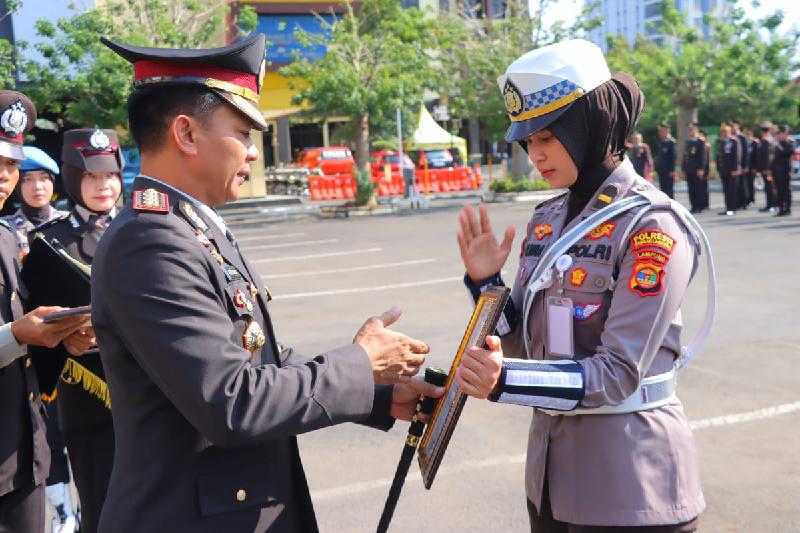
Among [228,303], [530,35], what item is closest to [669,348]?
[228,303]

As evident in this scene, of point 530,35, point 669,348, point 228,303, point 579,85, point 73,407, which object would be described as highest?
point 530,35

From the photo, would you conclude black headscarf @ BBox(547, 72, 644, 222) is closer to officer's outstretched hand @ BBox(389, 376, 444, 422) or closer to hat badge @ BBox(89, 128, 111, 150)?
officer's outstretched hand @ BBox(389, 376, 444, 422)

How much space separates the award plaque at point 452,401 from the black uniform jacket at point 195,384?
26 cm

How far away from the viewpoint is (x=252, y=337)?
200 cm

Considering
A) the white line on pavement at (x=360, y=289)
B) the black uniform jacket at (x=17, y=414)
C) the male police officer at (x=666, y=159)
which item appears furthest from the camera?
the male police officer at (x=666, y=159)

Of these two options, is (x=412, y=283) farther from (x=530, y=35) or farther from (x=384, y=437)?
(x=530, y=35)

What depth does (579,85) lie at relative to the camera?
2404 millimetres

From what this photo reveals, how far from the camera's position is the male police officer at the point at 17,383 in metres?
2.96

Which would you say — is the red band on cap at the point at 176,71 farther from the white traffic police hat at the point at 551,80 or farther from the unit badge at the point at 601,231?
the unit badge at the point at 601,231

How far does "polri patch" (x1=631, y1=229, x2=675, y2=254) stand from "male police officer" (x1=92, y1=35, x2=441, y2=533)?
675mm

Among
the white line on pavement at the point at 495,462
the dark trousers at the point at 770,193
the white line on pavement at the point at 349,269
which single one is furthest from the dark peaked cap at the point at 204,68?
the dark trousers at the point at 770,193

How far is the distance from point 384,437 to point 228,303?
366cm

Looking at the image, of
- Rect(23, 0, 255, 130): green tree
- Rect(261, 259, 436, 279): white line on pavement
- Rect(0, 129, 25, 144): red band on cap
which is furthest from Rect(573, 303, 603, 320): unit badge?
Rect(23, 0, 255, 130): green tree

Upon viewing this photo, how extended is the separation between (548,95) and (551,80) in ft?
0.14
